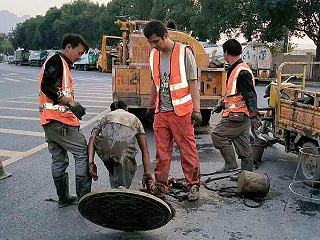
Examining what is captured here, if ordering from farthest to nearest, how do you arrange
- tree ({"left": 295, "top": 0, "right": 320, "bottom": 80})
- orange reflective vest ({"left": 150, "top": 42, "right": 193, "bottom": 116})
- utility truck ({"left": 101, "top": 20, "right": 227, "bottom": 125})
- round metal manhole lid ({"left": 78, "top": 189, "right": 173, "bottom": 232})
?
tree ({"left": 295, "top": 0, "right": 320, "bottom": 80})
utility truck ({"left": 101, "top": 20, "right": 227, "bottom": 125})
orange reflective vest ({"left": 150, "top": 42, "right": 193, "bottom": 116})
round metal manhole lid ({"left": 78, "top": 189, "right": 173, "bottom": 232})

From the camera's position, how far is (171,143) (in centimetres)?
481

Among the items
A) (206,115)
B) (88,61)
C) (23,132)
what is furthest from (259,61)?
(88,61)

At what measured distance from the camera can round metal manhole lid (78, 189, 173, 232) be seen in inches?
126

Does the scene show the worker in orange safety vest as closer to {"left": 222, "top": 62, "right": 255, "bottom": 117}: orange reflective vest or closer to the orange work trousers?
the orange work trousers

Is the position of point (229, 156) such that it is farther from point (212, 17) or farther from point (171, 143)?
point (212, 17)

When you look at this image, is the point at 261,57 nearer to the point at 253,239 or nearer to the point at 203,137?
the point at 203,137

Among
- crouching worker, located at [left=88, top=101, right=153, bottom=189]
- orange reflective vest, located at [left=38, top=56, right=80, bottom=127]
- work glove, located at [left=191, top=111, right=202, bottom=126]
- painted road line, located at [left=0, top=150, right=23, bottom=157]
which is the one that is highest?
orange reflective vest, located at [left=38, top=56, right=80, bottom=127]

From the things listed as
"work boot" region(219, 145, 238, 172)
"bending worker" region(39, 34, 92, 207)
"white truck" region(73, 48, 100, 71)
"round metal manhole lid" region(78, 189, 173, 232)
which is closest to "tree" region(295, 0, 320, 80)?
"white truck" region(73, 48, 100, 71)

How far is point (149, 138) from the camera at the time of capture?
8328 millimetres

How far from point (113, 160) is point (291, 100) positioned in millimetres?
3080

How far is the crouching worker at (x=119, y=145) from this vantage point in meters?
4.04

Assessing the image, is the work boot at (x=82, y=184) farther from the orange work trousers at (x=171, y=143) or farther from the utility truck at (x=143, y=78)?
the utility truck at (x=143, y=78)

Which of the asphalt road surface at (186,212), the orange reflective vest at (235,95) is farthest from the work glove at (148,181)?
the orange reflective vest at (235,95)

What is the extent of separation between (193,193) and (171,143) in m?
0.62
